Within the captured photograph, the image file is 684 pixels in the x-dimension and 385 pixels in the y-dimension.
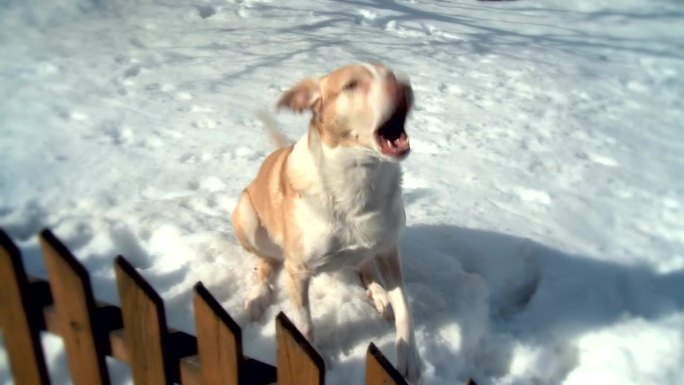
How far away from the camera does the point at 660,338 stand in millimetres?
2502

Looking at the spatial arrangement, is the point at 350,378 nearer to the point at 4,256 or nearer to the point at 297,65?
the point at 4,256

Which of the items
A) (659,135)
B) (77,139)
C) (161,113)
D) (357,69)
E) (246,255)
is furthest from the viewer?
(659,135)

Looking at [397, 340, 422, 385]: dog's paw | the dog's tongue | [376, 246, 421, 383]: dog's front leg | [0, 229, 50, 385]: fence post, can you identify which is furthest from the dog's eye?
[0, 229, 50, 385]: fence post

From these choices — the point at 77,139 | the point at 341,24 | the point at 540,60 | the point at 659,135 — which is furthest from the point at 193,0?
the point at 659,135

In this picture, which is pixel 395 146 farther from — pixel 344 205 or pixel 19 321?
pixel 19 321

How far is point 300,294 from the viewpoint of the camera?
2375 mm

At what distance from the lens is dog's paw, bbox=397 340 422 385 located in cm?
224

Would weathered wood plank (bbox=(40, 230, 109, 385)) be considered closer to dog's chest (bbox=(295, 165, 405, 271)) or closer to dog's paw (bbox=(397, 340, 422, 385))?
dog's chest (bbox=(295, 165, 405, 271))

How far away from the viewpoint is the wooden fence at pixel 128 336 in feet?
4.39

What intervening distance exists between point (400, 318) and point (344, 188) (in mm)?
633

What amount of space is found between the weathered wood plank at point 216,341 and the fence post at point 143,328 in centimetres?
10

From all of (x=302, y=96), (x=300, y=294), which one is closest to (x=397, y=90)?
(x=302, y=96)

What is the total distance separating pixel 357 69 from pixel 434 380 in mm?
1309

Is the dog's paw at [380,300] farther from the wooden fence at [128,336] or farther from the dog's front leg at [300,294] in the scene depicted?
the wooden fence at [128,336]
